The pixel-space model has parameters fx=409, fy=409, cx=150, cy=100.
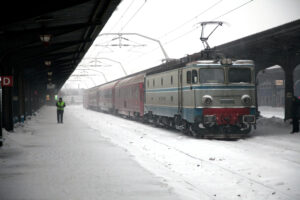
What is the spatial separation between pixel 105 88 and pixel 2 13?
34252 mm

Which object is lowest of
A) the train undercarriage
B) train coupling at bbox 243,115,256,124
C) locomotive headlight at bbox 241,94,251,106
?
the train undercarriage

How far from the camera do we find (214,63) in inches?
645

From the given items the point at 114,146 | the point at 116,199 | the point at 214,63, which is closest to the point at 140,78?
the point at 214,63

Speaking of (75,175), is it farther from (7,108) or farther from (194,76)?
(7,108)

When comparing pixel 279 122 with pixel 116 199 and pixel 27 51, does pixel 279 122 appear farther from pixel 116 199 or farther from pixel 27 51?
pixel 116 199

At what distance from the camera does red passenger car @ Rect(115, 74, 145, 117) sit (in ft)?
84.7

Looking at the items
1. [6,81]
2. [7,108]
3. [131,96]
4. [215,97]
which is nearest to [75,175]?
[215,97]

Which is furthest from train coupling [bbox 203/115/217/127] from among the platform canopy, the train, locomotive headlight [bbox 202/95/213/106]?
the platform canopy

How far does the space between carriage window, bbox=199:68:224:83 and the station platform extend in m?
4.88

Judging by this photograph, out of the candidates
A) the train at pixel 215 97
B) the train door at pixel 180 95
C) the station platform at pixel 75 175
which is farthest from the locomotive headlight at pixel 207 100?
the station platform at pixel 75 175

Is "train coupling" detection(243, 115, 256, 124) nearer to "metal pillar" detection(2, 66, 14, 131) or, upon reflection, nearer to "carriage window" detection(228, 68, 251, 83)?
"carriage window" detection(228, 68, 251, 83)

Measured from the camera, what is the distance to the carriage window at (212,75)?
16.1 metres

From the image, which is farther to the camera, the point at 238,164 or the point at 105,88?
the point at 105,88

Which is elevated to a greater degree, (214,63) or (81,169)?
(214,63)
